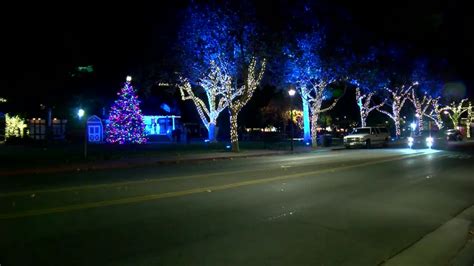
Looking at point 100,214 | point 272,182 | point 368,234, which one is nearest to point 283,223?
point 368,234

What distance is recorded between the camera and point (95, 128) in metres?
58.2

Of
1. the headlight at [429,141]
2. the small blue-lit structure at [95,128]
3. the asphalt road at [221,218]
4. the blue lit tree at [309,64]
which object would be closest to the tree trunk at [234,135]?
the blue lit tree at [309,64]

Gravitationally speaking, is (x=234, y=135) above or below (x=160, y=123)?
below

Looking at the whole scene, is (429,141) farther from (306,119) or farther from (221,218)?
(221,218)

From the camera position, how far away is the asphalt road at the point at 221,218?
7.22 metres

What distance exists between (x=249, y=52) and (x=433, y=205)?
73.7 feet

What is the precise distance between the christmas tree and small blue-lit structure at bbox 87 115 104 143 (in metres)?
12.1

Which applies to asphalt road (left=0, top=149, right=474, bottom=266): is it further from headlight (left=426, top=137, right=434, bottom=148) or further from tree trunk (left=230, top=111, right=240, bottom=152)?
headlight (left=426, top=137, right=434, bottom=148)

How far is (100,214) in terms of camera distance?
388 inches

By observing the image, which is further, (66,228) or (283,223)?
(283,223)

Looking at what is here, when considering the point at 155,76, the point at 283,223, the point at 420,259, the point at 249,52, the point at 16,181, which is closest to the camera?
the point at 420,259

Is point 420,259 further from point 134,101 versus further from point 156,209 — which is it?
point 134,101

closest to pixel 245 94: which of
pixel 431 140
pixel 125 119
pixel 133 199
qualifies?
pixel 125 119

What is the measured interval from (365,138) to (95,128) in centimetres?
3314
